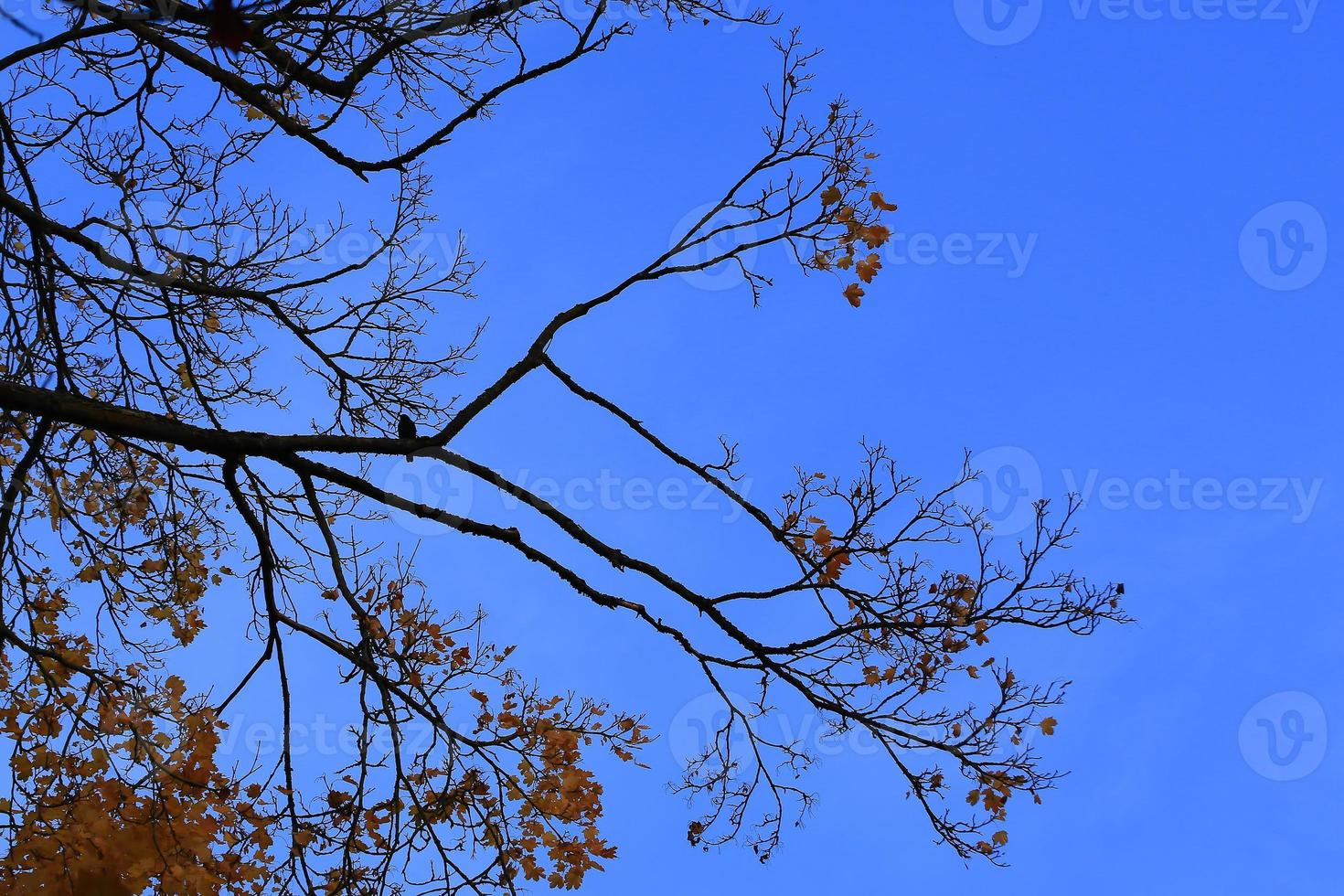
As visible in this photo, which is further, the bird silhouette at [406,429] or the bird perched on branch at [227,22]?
the bird silhouette at [406,429]

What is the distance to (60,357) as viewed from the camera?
6.98m

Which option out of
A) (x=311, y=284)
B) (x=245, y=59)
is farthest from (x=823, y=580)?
(x=245, y=59)

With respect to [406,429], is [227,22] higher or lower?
lower

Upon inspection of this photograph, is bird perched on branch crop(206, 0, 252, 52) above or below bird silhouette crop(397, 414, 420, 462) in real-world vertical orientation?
below

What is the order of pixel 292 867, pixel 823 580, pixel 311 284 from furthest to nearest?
pixel 311 284 → pixel 823 580 → pixel 292 867

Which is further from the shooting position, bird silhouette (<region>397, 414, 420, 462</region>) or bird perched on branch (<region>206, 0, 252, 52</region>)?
bird silhouette (<region>397, 414, 420, 462</region>)

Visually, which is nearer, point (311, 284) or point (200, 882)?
point (200, 882)

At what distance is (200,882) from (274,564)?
200 cm

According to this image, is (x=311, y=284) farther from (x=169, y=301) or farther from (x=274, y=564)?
(x=274, y=564)

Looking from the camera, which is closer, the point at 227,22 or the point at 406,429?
the point at 227,22

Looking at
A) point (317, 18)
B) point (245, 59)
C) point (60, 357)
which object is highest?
point (245, 59)

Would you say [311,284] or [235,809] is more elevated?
[311,284]

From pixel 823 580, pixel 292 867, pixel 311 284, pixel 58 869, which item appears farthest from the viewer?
pixel 311 284

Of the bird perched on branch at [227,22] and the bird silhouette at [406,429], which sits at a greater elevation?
the bird silhouette at [406,429]
